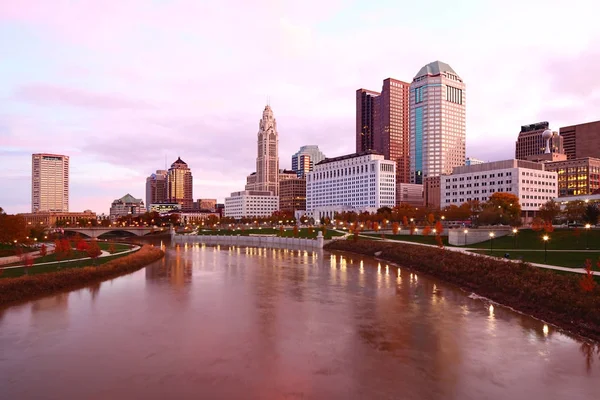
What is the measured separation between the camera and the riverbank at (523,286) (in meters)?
27.9

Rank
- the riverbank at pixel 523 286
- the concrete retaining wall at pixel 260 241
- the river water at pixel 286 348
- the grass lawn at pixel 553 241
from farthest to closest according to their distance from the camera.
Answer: the concrete retaining wall at pixel 260 241 → the grass lawn at pixel 553 241 → the riverbank at pixel 523 286 → the river water at pixel 286 348

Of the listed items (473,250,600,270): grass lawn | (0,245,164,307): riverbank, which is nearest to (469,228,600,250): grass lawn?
(473,250,600,270): grass lawn

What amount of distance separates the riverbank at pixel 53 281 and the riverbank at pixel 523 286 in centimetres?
4144

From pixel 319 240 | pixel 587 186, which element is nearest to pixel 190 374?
pixel 319 240

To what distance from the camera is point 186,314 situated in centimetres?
3262

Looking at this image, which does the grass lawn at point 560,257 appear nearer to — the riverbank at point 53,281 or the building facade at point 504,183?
the riverbank at point 53,281

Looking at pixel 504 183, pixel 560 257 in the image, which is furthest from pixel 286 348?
pixel 504 183

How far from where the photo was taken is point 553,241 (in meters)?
62.6

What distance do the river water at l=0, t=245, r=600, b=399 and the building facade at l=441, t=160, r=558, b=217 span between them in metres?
128

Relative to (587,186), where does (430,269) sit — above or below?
below

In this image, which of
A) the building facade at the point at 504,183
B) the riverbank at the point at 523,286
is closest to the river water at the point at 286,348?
the riverbank at the point at 523,286

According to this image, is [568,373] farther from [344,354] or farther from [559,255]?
[559,255]

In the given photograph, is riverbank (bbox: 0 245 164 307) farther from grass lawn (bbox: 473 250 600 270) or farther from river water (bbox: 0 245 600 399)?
grass lawn (bbox: 473 250 600 270)

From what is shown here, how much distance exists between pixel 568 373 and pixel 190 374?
18732 mm
